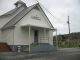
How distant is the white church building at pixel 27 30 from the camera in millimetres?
23906

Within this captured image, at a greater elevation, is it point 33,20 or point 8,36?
point 33,20

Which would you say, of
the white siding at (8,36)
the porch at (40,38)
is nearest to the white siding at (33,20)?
the porch at (40,38)

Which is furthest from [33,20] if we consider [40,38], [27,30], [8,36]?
[8,36]

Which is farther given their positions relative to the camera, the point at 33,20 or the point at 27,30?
the point at 33,20

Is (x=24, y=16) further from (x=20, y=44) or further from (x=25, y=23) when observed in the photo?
(x=20, y=44)

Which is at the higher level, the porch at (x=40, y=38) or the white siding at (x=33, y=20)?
the white siding at (x=33, y=20)

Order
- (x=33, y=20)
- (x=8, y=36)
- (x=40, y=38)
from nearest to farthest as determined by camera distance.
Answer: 1. (x=8, y=36)
2. (x=33, y=20)
3. (x=40, y=38)

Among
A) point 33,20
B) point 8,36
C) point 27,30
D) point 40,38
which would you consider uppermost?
point 33,20

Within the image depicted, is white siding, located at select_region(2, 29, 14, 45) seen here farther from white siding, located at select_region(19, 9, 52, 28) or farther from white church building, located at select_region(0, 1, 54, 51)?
white siding, located at select_region(19, 9, 52, 28)

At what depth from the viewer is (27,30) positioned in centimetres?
2552

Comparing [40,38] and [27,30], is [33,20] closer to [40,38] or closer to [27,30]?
[27,30]

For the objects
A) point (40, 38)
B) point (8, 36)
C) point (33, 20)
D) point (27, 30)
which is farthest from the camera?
point (40, 38)

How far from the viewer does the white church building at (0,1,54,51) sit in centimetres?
2391

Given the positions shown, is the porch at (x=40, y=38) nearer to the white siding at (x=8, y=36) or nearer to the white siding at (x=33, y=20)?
the white siding at (x=33, y=20)
